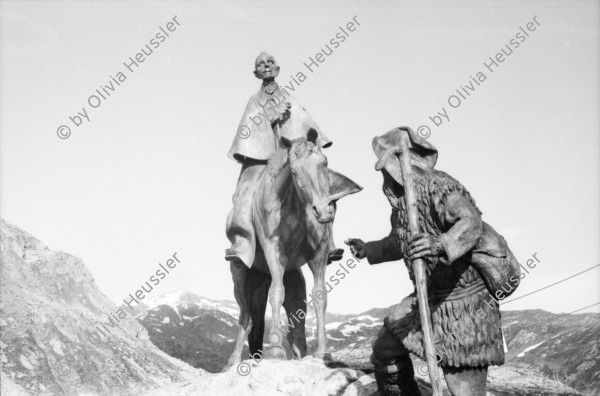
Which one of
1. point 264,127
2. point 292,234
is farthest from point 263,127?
point 292,234

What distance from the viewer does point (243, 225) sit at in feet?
27.5

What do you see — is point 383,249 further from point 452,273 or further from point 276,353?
point 276,353

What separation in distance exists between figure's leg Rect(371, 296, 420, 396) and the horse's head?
1.75m

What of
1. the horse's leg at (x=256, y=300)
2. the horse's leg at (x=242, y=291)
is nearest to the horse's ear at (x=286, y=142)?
the horse's leg at (x=242, y=291)

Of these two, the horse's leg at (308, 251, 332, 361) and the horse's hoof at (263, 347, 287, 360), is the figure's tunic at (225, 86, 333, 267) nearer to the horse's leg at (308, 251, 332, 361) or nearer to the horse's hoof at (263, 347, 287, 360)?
the horse's leg at (308, 251, 332, 361)

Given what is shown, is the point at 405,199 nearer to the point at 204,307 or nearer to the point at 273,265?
the point at 273,265

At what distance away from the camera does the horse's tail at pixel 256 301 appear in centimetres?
887

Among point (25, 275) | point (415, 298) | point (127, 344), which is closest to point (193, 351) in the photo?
point (127, 344)

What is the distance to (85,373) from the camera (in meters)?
12.4

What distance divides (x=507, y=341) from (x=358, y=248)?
5254 millimetres

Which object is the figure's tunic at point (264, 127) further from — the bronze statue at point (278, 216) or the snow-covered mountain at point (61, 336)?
the snow-covered mountain at point (61, 336)

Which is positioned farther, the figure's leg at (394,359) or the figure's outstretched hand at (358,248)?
the figure's outstretched hand at (358,248)

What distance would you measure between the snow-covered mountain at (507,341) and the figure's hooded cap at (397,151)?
4.27 ft

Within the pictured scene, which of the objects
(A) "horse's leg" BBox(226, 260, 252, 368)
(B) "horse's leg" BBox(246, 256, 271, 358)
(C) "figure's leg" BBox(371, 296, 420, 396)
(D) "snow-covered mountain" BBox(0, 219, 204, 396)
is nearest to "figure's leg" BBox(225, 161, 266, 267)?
(A) "horse's leg" BBox(226, 260, 252, 368)
